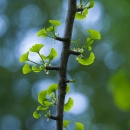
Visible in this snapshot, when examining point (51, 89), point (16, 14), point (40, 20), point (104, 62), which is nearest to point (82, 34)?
point (104, 62)


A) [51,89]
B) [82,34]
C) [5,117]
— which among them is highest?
[82,34]

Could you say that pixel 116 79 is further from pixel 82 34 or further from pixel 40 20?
pixel 40 20

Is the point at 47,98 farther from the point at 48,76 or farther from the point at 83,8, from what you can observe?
the point at 48,76

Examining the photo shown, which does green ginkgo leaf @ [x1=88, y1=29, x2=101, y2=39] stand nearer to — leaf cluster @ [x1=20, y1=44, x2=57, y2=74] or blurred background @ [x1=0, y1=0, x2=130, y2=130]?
leaf cluster @ [x1=20, y1=44, x2=57, y2=74]

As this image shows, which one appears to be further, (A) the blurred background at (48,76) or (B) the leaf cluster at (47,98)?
(A) the blurred background at (48,76)

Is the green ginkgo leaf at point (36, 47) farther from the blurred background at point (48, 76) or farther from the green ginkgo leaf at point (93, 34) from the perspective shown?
the blurred background at point (48, 76)

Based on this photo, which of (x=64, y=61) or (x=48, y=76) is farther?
(x=48, y=76)

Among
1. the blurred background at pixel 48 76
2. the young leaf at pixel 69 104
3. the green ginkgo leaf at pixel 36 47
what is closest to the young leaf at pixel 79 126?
the young leaf at pixel 69 104

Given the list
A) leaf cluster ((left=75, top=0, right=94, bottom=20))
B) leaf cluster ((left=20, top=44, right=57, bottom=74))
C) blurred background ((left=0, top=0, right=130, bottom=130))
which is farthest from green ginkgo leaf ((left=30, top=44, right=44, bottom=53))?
blurred background ((left=0, top=0, right=130, bottom=130))

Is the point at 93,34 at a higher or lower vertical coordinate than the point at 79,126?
higher

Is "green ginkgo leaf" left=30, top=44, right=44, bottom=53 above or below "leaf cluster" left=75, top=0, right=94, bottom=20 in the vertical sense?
below

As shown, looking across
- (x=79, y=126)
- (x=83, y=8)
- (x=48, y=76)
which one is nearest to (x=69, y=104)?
(x=79, y=126)
